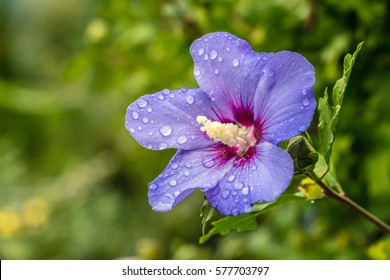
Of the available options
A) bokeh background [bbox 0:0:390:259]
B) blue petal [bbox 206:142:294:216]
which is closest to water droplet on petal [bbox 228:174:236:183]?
blue petal [bbox 206:142:294:216]

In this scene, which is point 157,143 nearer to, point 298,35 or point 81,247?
point 298,35

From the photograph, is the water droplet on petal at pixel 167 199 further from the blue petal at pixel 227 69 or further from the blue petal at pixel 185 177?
the blue petal at pixel 227 69

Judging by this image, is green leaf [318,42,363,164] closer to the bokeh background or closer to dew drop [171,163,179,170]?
dew drop [171,163,179,170]

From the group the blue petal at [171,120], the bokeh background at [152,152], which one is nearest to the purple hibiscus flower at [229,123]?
the blue petal at [171,120]

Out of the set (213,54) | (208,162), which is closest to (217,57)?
(213,54)
